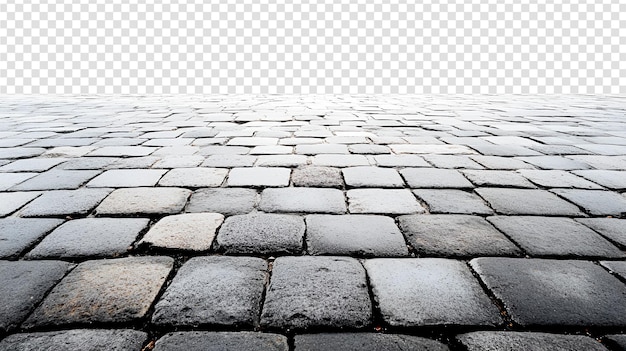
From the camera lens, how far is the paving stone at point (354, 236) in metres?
1.23

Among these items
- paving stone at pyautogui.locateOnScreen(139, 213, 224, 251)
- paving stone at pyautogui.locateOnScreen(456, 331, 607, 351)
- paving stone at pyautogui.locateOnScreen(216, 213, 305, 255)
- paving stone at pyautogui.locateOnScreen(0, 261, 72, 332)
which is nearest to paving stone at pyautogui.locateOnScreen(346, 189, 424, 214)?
paving stone at pyautogui.locateOnScreen(216, 213, 305, 255)

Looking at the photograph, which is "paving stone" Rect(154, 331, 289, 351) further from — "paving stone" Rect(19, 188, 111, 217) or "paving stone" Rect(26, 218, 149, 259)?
"paving stone" Rect(19, 188, 111, 217)

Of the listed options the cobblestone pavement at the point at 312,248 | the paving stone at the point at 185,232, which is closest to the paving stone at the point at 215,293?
the cobblestone pavement at the point at 312,248

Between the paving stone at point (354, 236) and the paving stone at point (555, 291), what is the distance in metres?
0.28

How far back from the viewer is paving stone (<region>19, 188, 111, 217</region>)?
1521mm

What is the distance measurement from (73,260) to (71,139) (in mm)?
2272

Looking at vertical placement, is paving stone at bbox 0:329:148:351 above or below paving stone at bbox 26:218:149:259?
below

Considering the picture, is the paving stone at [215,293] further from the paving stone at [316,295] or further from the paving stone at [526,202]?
the paving stone at [526,202]

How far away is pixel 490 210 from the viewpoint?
1574 mm

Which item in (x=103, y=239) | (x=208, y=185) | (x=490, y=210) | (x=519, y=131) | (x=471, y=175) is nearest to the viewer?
(x=103, y=239)

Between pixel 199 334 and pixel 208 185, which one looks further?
pixel 208 185

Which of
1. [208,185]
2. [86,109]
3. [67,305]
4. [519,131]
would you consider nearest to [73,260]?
[67,305]

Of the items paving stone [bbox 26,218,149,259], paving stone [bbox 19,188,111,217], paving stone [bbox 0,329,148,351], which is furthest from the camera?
paving stone [bbox 19,188,111,217]

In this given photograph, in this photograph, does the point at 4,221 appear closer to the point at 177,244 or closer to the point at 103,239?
the point at 103,239
